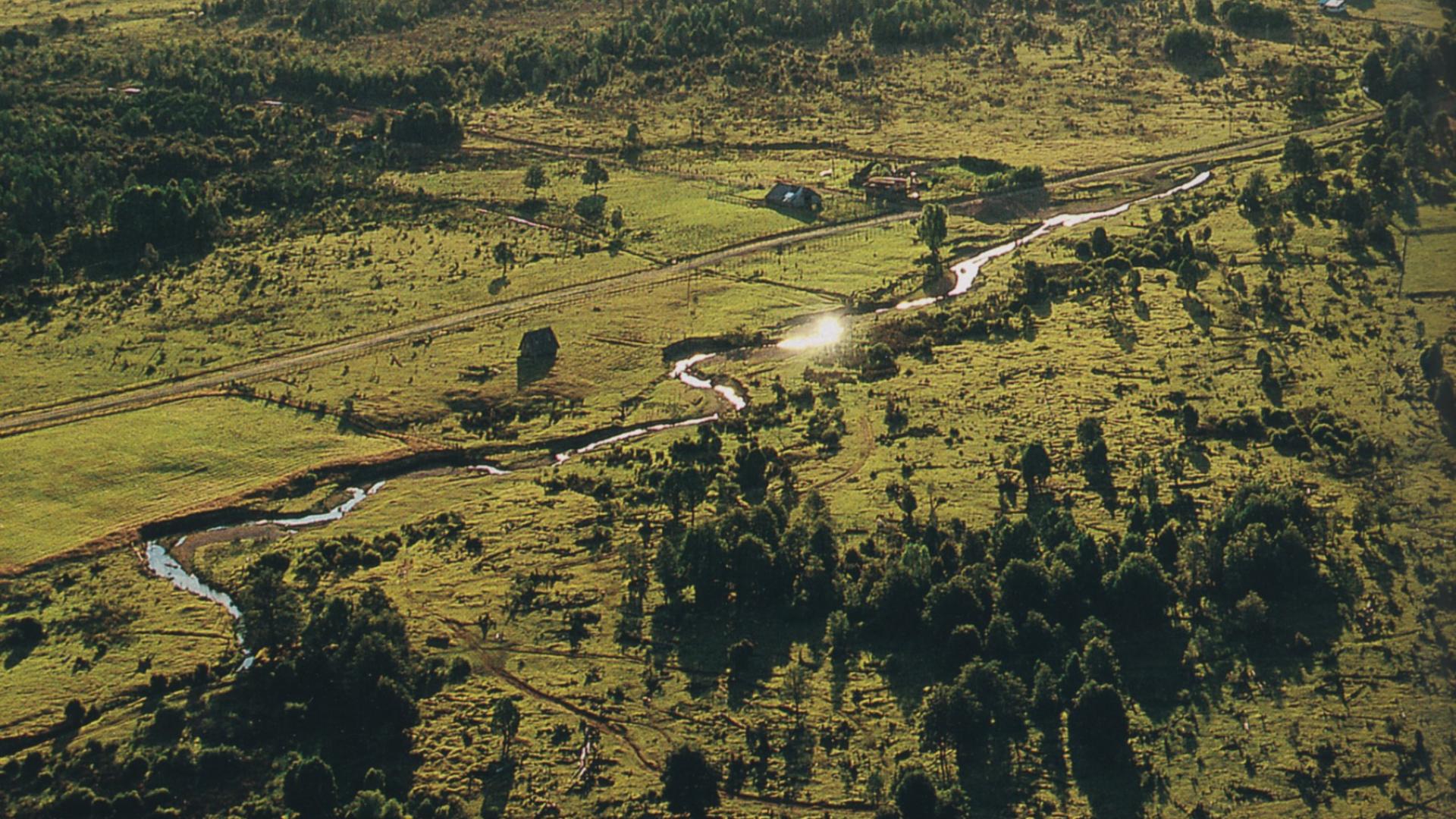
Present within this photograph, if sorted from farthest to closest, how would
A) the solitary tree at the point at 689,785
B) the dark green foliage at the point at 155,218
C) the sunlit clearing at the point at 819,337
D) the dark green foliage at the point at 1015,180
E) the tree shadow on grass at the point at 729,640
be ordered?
the dark green foliage at the point at 1015,180 < the dark green foliage at the point at 155,218 < the sunlit clearing at the point at 819,337 < the tree shadow on grass at the point at 729,640 < the solitary tree at the point at 689,785

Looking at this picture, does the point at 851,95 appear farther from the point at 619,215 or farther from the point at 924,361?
the point at 924,361

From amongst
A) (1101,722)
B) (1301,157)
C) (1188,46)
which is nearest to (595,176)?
(1301,157)

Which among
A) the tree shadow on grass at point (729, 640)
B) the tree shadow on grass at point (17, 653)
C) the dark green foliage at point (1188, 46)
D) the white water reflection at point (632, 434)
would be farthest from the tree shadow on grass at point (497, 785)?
the dark green foliage at point (1188, 46)

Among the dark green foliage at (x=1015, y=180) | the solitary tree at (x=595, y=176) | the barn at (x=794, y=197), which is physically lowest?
the dark green foliage at (x=1015, y=180)

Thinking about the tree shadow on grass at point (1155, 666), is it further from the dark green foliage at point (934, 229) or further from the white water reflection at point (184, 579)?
the dark green foliage at point (934, 229)

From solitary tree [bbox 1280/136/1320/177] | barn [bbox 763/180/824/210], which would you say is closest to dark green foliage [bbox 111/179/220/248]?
barn [bbox 763/180/824/210]

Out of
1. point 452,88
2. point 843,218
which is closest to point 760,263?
point 843,218

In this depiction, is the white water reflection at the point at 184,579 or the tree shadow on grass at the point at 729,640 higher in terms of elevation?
the white water reflection at the point at 184,579
